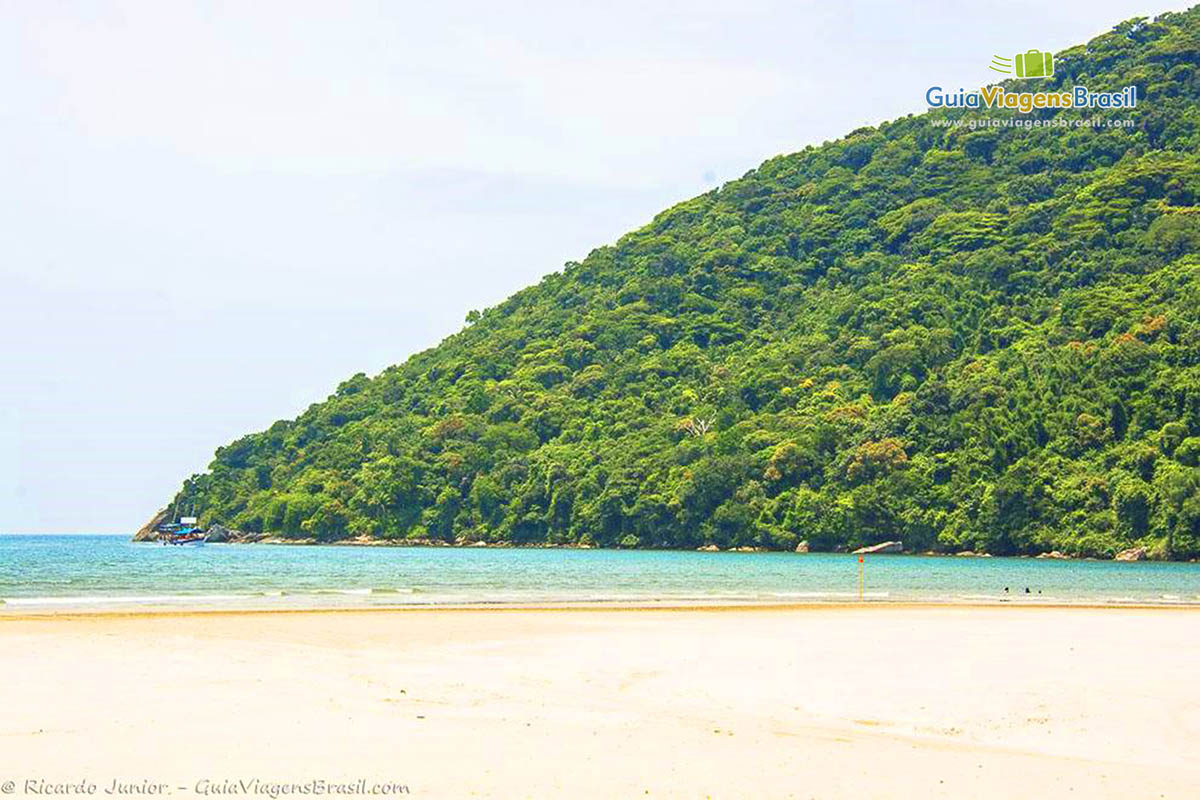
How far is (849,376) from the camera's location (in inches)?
5236

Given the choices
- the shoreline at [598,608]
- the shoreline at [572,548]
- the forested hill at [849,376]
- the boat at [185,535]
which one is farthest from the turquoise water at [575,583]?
the boat at [185,535]

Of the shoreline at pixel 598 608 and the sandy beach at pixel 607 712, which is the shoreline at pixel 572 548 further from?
the sandy beach at pixel 607 712

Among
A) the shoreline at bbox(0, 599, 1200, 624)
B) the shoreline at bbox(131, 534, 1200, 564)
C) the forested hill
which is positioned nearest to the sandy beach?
the shoreline at bbox(0, 599, 1200, 624)

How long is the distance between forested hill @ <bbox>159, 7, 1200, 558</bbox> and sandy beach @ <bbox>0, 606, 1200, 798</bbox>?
76.6 m

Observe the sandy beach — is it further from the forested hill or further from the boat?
the boat

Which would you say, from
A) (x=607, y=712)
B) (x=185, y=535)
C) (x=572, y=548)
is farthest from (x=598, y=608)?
(x=185, y=535)

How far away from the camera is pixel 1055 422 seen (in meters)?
104

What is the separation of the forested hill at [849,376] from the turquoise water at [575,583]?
19727 mm

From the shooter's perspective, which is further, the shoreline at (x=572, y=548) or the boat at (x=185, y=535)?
the boat at (x=185, y=535)

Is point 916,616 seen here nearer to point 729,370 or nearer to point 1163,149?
point 729,370

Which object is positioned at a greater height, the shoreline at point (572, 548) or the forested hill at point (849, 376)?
the forested hill at point (849, 376)

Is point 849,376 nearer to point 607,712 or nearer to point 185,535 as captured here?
point 185,535

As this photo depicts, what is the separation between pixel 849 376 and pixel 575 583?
82.8 m

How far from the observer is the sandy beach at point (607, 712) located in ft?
38.3
